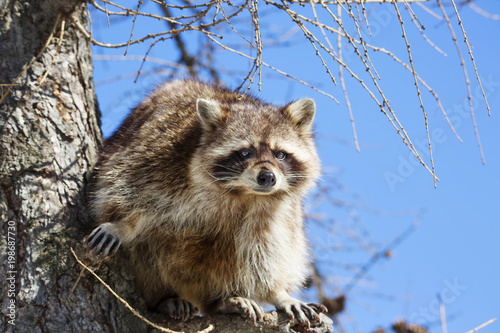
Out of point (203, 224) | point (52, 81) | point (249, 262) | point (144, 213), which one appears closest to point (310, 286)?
point (249, 262)

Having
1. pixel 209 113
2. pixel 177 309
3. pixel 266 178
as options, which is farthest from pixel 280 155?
pixel 177 309

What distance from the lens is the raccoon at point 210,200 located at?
3.44 metres

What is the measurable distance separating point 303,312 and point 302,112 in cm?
132

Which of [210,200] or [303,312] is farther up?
[210,200]

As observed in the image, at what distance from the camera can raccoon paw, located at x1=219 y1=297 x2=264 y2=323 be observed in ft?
10.9

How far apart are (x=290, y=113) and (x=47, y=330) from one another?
2.00m

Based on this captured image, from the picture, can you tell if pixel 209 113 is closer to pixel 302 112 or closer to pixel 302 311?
pixel 302 112

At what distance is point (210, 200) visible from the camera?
354cm

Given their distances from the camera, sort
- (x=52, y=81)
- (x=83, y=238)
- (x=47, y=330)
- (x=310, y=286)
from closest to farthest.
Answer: (x=47, y=330) < (x=83, y=238) < (x=52, y=81) < (x=310, y=286)

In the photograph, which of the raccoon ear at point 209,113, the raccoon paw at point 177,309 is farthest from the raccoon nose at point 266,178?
the raccoon paw at point 177,309

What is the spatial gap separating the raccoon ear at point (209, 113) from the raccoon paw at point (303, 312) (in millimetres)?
1226

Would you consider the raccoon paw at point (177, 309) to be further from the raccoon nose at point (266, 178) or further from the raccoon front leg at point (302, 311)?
the raccoon nose at point (266, 178)

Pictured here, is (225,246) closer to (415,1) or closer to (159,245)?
(159,245)

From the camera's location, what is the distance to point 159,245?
11.6ft
